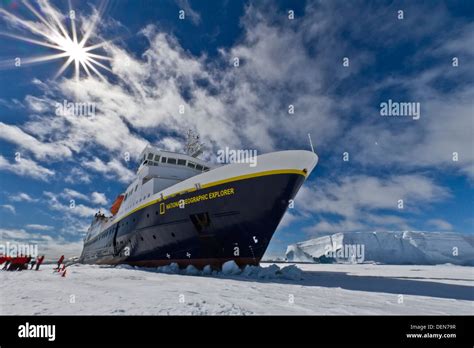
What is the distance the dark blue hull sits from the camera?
462 inches

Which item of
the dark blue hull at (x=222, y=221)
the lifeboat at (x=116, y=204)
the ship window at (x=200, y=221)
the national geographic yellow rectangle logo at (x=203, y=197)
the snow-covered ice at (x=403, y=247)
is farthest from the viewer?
the snow-covered ice at (x=403, y=247)

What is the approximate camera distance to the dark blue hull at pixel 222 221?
38.5 feet

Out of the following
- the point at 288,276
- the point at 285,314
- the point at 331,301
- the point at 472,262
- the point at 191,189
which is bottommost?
the point at 472,262

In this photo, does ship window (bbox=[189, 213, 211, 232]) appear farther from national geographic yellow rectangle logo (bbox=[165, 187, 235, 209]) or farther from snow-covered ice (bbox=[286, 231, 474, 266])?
snow-covered ice (bbox=[286, 231, 474, 266])

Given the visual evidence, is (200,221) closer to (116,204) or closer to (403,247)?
(116,204)

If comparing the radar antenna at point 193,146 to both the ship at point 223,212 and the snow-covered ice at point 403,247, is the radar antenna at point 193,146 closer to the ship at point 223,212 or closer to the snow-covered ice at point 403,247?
the ship at point 223,212

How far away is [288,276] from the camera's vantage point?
10961mm

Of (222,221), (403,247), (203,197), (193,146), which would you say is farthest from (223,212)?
(403,247)

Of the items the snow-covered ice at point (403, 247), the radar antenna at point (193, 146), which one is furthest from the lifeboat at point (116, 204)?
the snow-covered ice at point (403, 247)

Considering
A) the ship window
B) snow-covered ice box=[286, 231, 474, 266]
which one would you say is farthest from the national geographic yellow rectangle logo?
snow-covered ice box=[286, 231, 474, 266]

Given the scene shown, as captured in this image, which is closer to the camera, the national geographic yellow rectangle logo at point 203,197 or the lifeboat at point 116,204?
the national geographic yellow rectangle logo at point 203,197
